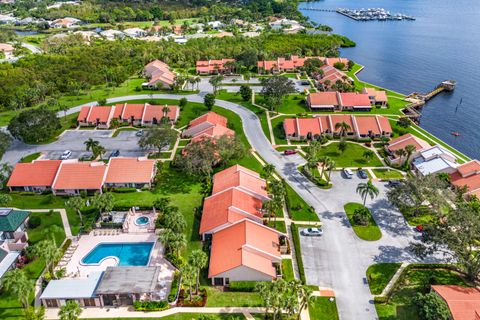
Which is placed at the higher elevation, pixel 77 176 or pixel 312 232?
pixel 77 176

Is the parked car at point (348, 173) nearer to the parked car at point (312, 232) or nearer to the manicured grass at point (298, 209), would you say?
the manicured grass at point (298, 209)

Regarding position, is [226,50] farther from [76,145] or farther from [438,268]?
[438,268]

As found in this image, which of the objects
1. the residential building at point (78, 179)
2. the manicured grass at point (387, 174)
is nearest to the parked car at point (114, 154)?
the residential building at point (78, 179)

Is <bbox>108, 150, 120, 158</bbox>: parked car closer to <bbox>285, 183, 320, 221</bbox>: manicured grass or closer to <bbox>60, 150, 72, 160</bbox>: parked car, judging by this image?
<bbox>60, 150, 72, 160</bbox>: parked car

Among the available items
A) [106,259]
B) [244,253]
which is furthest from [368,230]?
[106,259]

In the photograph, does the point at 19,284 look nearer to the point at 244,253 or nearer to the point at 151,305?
the point at 151,305

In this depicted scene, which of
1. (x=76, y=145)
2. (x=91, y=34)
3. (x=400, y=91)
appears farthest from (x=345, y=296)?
(x=91, y=34)
